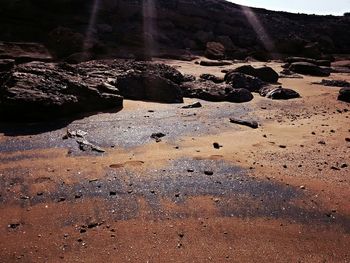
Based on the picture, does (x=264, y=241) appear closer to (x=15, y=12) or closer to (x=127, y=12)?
(x=15, y=12)

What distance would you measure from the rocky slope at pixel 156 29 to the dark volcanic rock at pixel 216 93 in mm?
5628

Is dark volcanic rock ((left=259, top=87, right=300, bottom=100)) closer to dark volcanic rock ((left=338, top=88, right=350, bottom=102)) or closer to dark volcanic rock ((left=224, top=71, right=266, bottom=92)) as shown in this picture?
dark volcanic rock ((left=224, top=71, right=266, bottom=92))

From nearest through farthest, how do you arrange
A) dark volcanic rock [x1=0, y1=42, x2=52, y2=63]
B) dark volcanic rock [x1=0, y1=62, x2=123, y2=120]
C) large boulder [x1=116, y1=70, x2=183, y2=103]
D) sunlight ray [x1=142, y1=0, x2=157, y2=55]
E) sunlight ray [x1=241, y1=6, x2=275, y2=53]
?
dark volcanic rock [x1=0, y1=62, x2=123, y2=120] < large boulder [x1=116, y1=70, x2=183, y2=103] < dark volcanic rock [x1=0, y1=42, x2=52, y2=63] < sunlight ray [x1=142, y1=0, x2=157, y2=55] < sunlight ray [x1=241, y1=6, x2=275, y2=53]

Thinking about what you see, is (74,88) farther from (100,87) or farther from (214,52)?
(214,52)

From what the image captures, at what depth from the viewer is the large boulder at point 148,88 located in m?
8.84

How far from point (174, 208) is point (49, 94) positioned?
404cm

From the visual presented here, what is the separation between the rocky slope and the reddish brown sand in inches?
368

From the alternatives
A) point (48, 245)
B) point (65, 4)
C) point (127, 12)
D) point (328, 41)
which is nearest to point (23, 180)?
point (48, 245)

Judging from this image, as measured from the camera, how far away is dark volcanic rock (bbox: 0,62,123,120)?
665 cm

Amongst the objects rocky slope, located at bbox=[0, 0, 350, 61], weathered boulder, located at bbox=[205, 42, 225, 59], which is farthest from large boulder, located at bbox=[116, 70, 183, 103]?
weathered boulder, located at bbox=[205, 42, 225, 59]

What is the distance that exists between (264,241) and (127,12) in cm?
2276

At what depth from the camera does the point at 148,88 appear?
29.4 feet

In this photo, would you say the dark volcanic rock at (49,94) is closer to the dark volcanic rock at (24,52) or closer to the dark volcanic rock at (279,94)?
the dark volcanic rock at (279,94)

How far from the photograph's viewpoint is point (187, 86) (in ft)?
32.3
